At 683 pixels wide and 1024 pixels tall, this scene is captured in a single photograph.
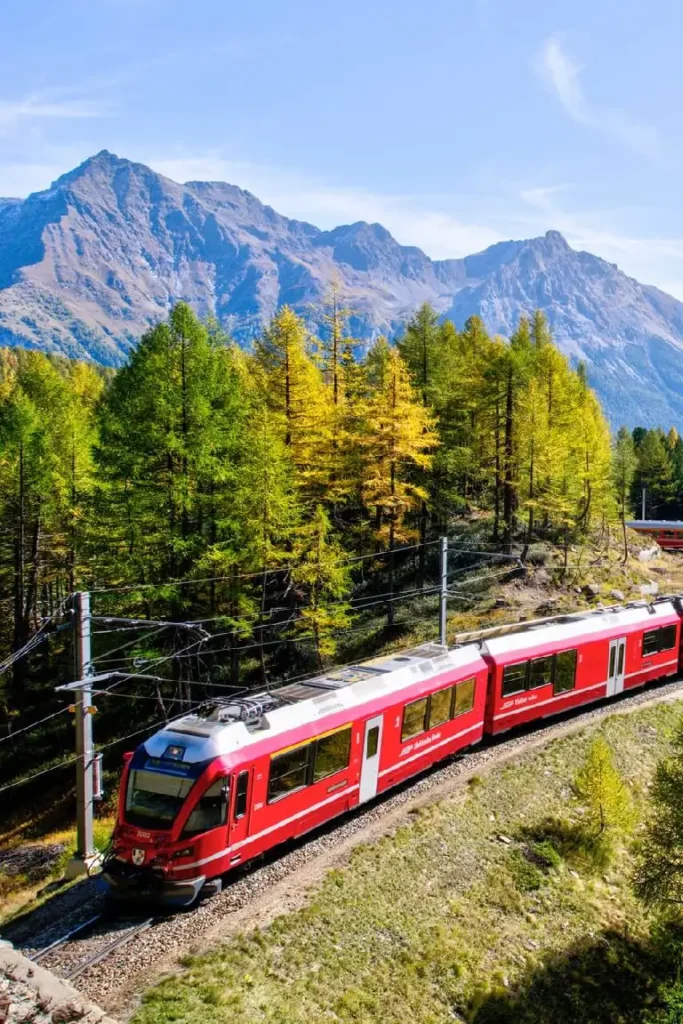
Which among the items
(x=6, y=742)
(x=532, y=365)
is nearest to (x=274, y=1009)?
(x=6, y=742)

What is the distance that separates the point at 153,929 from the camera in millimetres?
13430

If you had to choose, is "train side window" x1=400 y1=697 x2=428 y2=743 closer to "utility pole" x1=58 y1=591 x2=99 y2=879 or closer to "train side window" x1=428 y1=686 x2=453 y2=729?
"train side window" x1=428 y1=686 x2=453 y2=729

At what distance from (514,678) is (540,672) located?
4.17 feet

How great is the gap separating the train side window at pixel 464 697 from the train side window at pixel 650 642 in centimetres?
1011

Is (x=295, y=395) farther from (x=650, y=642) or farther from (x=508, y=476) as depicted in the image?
(x=508, y=476)

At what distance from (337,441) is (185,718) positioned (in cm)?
2038

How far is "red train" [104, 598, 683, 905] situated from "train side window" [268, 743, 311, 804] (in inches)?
0.9

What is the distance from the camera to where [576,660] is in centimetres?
2536

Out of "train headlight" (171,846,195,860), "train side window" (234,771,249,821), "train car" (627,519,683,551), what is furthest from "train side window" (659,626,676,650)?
"train car" (627,519,683,551)

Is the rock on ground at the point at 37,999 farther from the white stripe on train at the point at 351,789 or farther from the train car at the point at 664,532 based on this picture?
the train car at the point at 664,532

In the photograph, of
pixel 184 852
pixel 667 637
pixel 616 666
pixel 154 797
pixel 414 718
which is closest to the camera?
→ pixel 184 852

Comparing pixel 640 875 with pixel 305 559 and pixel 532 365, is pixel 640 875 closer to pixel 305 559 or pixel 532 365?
pixel 305 559

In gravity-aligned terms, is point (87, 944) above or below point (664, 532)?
below

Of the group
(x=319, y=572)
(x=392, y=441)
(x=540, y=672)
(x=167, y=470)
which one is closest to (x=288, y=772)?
(x=540, y=672)
